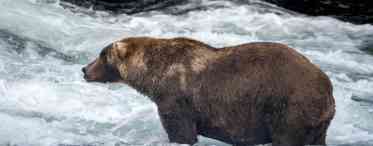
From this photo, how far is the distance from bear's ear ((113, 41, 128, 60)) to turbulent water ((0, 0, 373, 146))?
0.98 m

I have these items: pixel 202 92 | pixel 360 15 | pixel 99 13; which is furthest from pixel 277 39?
pixel 202 92

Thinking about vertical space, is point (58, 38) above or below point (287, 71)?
below

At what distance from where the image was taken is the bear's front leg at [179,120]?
7.47m

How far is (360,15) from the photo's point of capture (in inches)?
641

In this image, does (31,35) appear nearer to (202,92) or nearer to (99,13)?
(99,13)

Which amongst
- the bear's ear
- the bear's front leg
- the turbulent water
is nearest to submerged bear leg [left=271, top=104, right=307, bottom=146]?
the bear's front leg

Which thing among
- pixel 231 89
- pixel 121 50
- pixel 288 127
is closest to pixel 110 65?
pixel 121 50

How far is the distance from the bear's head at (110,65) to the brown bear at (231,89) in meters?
0.01

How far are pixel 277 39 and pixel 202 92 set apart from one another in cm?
651

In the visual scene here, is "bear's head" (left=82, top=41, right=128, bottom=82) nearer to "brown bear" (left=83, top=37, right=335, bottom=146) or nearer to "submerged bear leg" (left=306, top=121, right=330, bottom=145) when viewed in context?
"brown bear" (left=83, top=37, right=335, bottom=146)

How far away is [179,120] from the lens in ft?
24.5

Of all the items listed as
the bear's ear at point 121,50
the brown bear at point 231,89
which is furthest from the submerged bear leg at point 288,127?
the bear's ear at point 121,50

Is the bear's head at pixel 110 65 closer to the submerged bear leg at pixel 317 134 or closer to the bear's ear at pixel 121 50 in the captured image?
the bear's ear at pixel 121 50

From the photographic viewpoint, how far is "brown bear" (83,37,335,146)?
6.87 metres
